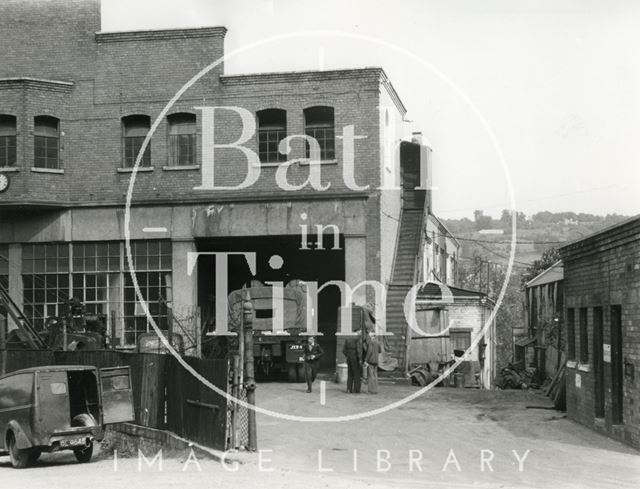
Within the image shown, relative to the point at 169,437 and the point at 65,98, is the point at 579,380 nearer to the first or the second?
the point at 169,437

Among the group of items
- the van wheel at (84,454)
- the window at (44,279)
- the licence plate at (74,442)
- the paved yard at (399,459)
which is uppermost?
the window at (44,279)

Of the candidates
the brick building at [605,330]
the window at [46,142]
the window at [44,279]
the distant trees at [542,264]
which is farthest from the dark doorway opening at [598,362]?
the distant trees at [542,264]

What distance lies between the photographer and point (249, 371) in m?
14.3

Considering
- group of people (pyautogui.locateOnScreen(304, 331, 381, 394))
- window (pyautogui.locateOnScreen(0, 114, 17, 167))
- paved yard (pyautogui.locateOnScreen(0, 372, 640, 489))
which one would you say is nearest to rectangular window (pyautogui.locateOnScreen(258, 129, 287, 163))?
group of people (pyautogui.locateOnScreen(304, 331, 381, 394))

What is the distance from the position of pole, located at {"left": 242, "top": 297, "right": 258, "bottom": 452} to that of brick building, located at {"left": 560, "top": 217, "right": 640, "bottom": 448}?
6.06m

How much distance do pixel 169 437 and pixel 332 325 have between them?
18.1m

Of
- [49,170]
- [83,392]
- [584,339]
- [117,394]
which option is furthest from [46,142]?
[584,339]

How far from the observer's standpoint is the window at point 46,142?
28.8 m

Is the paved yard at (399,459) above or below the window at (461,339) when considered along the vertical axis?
below

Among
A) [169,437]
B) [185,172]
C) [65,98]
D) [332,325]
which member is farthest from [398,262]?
[169,437]

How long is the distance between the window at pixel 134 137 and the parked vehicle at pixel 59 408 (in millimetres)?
13970

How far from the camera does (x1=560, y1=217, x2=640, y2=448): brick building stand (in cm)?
1449

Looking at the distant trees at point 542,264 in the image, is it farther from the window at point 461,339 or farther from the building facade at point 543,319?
the window at point 461,339

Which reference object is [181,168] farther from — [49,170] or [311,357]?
[311,357]
